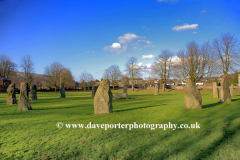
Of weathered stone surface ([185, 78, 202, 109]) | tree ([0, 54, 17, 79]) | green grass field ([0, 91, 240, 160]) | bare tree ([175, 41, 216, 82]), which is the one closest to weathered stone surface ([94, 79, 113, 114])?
green grass field ([0, 91, 240, 160])

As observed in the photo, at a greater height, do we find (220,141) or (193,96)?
(193,96)

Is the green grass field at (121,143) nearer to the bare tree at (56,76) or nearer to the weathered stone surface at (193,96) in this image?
the weathered stone surface at (193,96)

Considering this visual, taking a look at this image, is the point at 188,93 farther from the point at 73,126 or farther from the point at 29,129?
the point at 29,129

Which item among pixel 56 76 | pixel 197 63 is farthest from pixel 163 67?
pixel 56 76

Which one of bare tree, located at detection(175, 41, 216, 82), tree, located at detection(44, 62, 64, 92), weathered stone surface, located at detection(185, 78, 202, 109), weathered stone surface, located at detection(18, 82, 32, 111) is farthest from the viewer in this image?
tree, located at detection(44, 62, 64, 92)

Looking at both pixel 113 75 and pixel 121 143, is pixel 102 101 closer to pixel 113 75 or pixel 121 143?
pixel 121 143

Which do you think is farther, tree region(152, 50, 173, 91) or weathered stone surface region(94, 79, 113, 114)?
tree region(152, 50, 173, 91)

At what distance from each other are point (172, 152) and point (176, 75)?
42194mm

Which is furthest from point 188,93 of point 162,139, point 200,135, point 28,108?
point 28,108

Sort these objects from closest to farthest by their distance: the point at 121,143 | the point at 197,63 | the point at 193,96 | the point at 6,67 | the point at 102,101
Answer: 1. the point at 121,143
2. the point at 102,101
3. the point at 193,96
4. the point at 197,63
5. the point at 6,67

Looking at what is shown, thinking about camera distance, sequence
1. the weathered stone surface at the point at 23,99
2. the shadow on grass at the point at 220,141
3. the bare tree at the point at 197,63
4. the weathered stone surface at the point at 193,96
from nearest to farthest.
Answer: the shadow on grass at the point at 220,141 < the weathered stone surface at the point at 193,96 < the weathered stone surface at the point at 23,99 < the bare tree at the point at 197,63

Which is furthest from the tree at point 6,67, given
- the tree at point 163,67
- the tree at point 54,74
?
the tree at point 163,67

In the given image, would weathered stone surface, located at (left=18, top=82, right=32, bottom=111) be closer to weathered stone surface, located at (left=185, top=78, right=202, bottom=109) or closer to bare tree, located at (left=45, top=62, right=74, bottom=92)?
weathered stone surface, located at (left=185, top=78, right=202, bottom=109)

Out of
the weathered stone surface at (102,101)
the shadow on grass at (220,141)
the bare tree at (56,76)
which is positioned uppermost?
the bare tree at (56,76)
